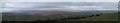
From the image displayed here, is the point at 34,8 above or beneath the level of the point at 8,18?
above

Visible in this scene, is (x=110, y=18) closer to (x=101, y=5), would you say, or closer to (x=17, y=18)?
(x=101, y=5)

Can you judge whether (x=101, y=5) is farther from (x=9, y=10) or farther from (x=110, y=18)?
(x=9, y=10)

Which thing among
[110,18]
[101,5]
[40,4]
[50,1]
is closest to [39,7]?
[40,4]

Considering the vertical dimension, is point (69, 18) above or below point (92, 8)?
below

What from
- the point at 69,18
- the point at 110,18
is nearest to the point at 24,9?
the point at 69,18

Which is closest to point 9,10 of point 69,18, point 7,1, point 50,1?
point 7,1

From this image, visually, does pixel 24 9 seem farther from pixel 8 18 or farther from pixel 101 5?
pixel 101 5

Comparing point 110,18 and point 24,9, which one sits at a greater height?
point 24,9
